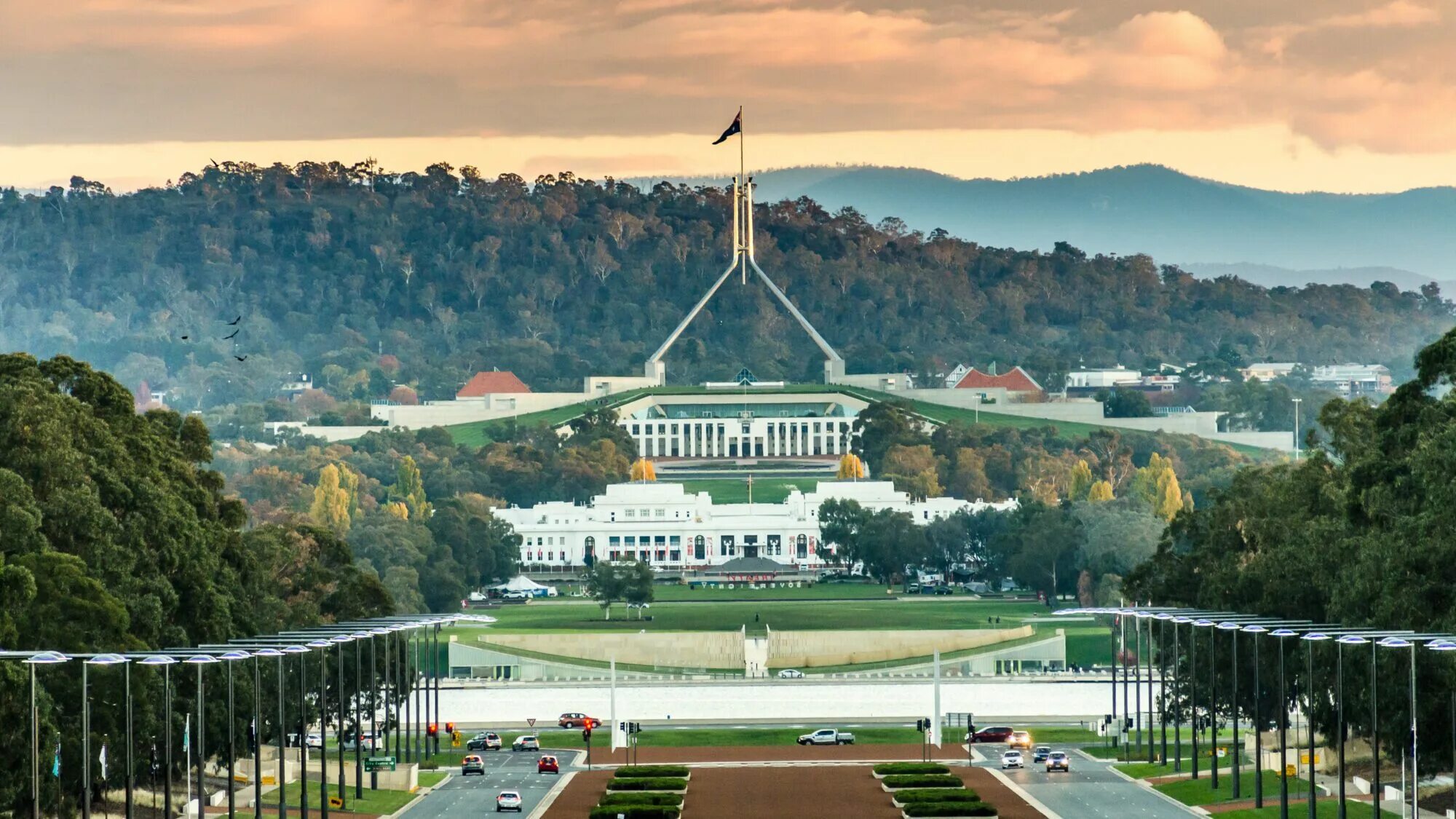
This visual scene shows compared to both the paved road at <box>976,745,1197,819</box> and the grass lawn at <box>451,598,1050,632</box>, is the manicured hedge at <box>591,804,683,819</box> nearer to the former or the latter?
the paved road at <box>976,745,1197,819</box>

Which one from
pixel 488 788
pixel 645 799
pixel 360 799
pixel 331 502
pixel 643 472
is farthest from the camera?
pixel 643 472

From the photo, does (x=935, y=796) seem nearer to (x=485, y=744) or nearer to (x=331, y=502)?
(x=485, y=744)

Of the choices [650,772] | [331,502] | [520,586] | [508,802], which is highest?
[331,502]

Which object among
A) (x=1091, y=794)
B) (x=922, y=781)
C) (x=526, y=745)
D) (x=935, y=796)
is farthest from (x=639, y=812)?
(x=526, y=745)

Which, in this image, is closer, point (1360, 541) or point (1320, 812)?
point (1320, 812)

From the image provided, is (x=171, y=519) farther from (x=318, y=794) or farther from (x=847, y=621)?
(x=847, y=621)

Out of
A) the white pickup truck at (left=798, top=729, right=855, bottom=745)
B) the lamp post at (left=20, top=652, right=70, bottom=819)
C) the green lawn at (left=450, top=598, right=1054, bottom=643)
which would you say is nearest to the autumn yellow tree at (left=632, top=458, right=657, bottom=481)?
the green lawn at (left=450, top=598, right=1054, bottom=643)

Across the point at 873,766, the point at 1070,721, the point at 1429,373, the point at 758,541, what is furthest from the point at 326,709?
the point at 758,541
